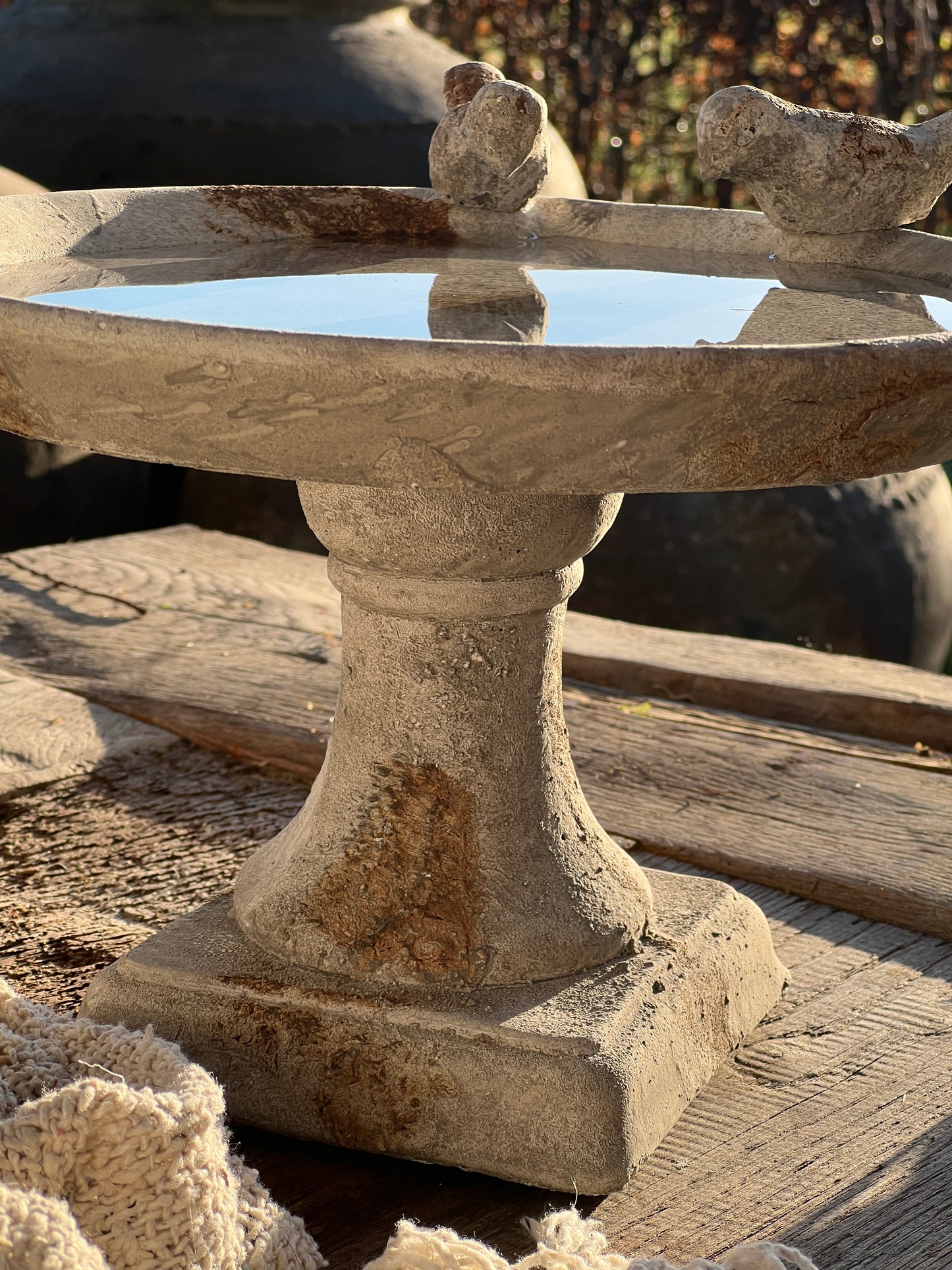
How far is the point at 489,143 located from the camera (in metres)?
1.99

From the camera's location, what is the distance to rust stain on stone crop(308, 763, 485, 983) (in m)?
1.74

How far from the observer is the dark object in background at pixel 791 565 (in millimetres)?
3754

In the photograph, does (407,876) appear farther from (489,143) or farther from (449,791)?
(489,143)

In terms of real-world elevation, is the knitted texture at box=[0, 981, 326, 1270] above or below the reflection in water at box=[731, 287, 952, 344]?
below

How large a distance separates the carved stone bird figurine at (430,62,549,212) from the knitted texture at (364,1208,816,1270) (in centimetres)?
129

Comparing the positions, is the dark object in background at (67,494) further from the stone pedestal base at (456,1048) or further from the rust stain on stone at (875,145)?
the rust stain on stone at (875,145)

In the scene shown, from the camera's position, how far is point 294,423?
131 centimetres

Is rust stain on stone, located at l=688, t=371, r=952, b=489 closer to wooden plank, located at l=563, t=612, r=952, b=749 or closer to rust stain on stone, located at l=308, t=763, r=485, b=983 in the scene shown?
rust stain on stone, located at l=308, t=763, r=485, b=983

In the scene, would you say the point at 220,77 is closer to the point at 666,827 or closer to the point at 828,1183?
the point at 666,827

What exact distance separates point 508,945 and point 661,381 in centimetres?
72

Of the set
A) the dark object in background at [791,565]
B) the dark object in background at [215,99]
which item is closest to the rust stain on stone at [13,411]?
the dark object in background at [791,565]

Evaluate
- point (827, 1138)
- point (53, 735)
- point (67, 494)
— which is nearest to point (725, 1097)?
point (827, 1138)

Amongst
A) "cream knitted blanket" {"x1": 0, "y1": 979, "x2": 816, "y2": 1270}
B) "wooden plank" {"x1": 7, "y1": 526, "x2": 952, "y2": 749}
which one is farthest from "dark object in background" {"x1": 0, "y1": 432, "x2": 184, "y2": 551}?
"cream knitted blanket" {"x1": 0, "y1": 979, "x2": 816, "y2": 1270}

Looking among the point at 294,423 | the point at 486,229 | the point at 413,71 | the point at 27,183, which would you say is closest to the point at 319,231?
the point at 486,229
